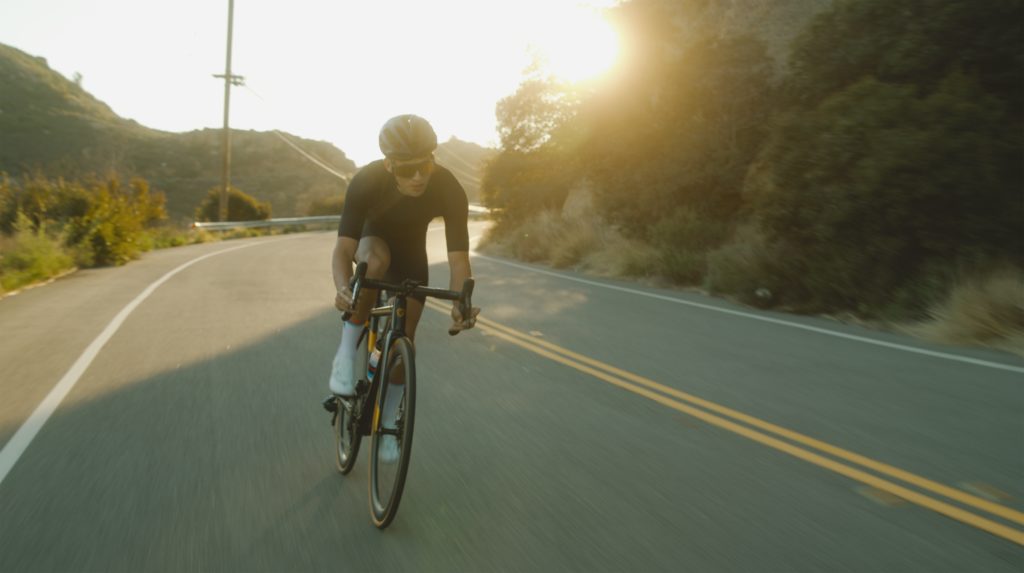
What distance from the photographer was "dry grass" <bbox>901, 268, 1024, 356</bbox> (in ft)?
28.5

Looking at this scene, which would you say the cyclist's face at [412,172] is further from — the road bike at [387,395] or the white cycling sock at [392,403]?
the white cycling sock at [392,403]

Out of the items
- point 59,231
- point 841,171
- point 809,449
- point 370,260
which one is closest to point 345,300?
point 370,260

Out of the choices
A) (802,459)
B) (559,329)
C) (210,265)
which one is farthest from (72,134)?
(802,459)

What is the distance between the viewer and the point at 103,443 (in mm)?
5117

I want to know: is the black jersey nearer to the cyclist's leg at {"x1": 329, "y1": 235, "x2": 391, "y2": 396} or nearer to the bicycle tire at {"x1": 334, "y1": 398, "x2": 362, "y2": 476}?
the cyclist's leg at {"x1": 329, "y1": 235, "x2": 391, "y2": 396}

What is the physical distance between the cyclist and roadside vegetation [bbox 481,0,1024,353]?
6.92 meters

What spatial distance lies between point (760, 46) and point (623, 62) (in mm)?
3624

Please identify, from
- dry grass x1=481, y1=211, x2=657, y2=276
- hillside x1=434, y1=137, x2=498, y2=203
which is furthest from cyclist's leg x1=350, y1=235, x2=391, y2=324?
hillside x1=434, y1=137, x2=498, y2=203

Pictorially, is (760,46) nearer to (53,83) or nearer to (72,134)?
(72,134)

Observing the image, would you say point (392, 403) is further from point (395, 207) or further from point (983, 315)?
point (983, 315)

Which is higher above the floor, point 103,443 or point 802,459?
point 802,459

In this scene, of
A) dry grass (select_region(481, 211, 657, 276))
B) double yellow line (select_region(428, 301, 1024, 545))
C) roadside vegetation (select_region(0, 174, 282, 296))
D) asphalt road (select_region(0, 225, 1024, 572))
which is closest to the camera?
asphalt road (select_region(0, 225, 1024, 572))

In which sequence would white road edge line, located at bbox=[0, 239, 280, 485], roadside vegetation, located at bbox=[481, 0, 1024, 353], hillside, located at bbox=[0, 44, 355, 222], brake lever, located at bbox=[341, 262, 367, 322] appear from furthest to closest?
1. hillside, located at bbox=[0, 44, 355, 222]
2. roadside vegetation, located at bbox=[481, 0, 1024, 353]
3. white road edge line, located at bbox=[0, 239, 280, 485]
4. brake lever, located at bbox=[341, 262, 367, 322]

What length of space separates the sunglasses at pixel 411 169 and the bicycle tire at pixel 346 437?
4.06 feet
